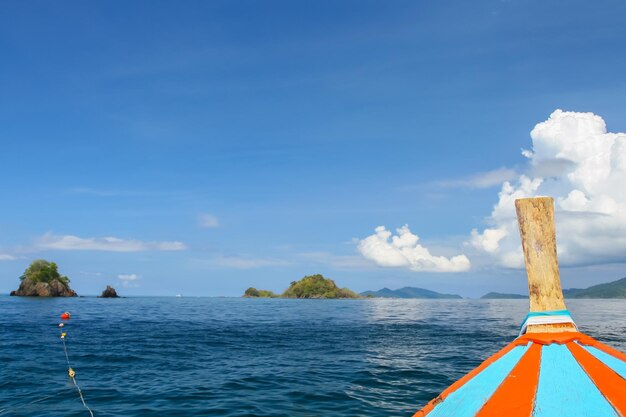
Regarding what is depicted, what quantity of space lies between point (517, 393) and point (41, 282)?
18517cm

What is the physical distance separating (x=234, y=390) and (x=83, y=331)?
29319mm

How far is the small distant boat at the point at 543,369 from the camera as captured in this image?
438 cm

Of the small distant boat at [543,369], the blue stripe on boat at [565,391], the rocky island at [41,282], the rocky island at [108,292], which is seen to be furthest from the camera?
the rocky island at [108,292]

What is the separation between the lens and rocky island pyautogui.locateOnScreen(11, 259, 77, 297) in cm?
15512

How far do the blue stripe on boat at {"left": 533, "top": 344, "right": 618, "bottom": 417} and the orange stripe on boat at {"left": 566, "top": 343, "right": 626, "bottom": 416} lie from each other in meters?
0.06

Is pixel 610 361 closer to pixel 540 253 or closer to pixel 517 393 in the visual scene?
pixel 517 393

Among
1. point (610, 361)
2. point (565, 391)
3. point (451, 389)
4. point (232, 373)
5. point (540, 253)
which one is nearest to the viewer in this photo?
point (565, 391)

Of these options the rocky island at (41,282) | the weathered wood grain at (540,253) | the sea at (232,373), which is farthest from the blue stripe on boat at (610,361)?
the rocky island at (41,282)

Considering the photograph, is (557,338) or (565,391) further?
(557,338)

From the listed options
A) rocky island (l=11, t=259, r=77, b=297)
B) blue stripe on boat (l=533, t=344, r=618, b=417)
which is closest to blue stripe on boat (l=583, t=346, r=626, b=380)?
blue stripe on boat (l=533, t=344, r=618, b=417)

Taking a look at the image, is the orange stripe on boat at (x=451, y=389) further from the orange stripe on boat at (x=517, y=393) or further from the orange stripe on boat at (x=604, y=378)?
the orange stripe on boat at (x=604, y=378)

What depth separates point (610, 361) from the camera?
502 cm

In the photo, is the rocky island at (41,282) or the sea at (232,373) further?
the rocky island at (41,282)

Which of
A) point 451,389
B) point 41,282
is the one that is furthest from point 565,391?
point 41,282
